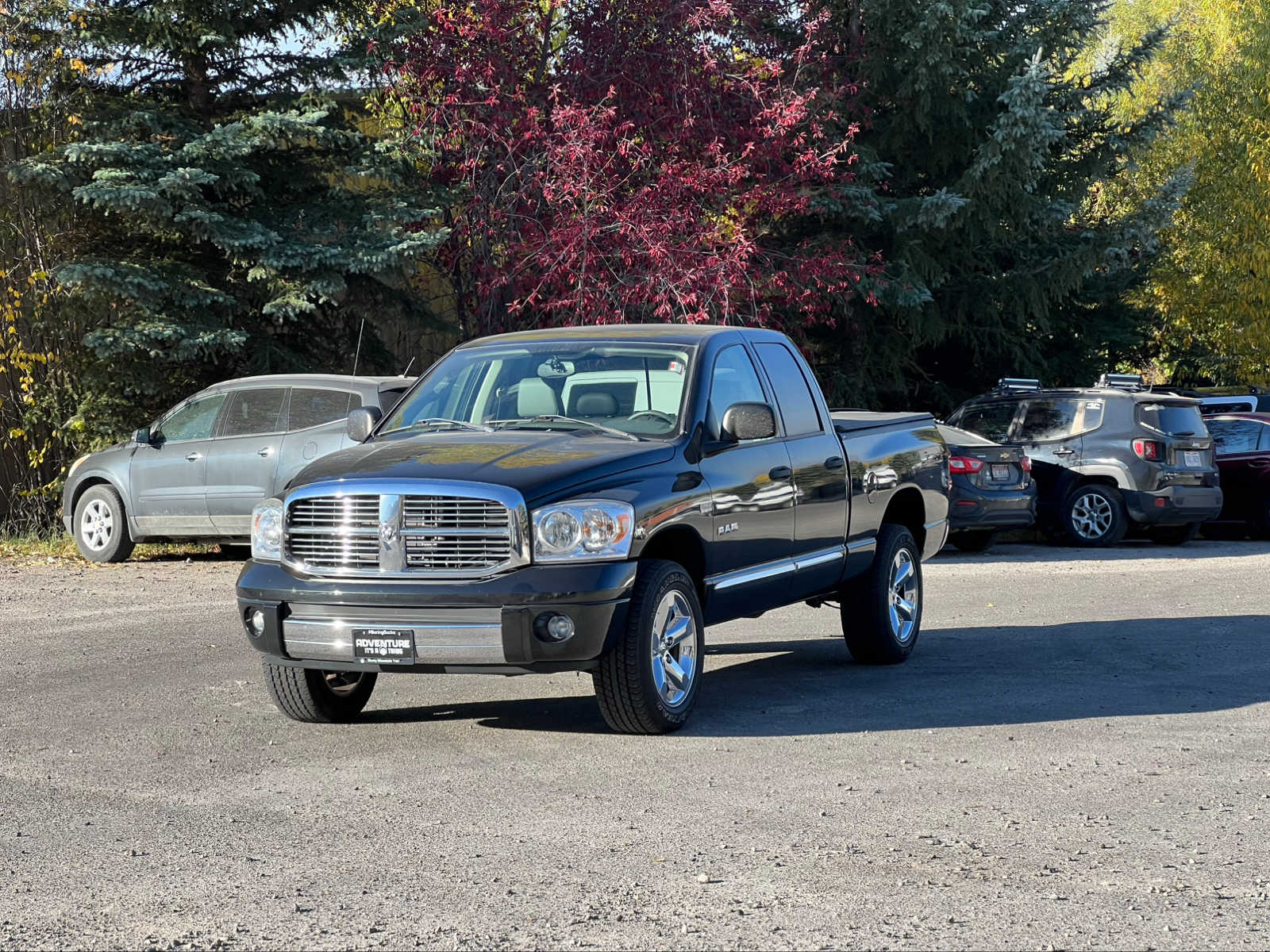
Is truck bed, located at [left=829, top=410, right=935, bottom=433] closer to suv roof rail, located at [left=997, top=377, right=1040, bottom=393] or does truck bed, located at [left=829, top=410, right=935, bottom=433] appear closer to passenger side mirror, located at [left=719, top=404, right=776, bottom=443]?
passenger side mirror, located at [left=719, top=404, right=776, bottom=443]

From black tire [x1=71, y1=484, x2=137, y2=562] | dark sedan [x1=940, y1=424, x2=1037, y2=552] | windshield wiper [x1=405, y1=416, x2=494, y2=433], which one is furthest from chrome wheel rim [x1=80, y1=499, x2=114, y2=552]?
windshield wiper [x1=405, y1=416, x2=494, y2=433]

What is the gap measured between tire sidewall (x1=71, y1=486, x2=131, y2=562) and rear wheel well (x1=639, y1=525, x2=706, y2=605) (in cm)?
980

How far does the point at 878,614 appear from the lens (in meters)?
10.1

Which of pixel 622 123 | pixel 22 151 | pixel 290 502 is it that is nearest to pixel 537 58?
pixel 622 123

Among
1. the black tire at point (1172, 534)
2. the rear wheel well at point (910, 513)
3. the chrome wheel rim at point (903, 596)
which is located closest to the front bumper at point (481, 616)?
the chrome wheel rim at point (903, 596)

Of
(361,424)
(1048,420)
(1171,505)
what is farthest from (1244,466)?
(361,424)

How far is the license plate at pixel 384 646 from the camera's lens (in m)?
7.38

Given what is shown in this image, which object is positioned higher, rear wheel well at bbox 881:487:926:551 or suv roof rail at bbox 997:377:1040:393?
suv roof rail at bbox 997:377:1040:393

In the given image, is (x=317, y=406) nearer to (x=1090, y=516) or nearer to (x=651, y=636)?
(x=651, y=636)

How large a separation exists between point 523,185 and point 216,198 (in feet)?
12.0

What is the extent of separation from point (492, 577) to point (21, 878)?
8.02 feet

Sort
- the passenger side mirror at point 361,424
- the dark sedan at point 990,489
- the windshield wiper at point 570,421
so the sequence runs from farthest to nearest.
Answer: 1. the dark sedan at point 990,489
2. the passenger side mirror at point 361,424
3. the windshield wiper at point 570,421

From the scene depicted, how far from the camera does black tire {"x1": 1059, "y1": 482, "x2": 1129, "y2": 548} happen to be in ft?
63.5

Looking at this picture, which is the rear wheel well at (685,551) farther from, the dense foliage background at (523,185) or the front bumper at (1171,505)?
the front bumper at (1171,505)
